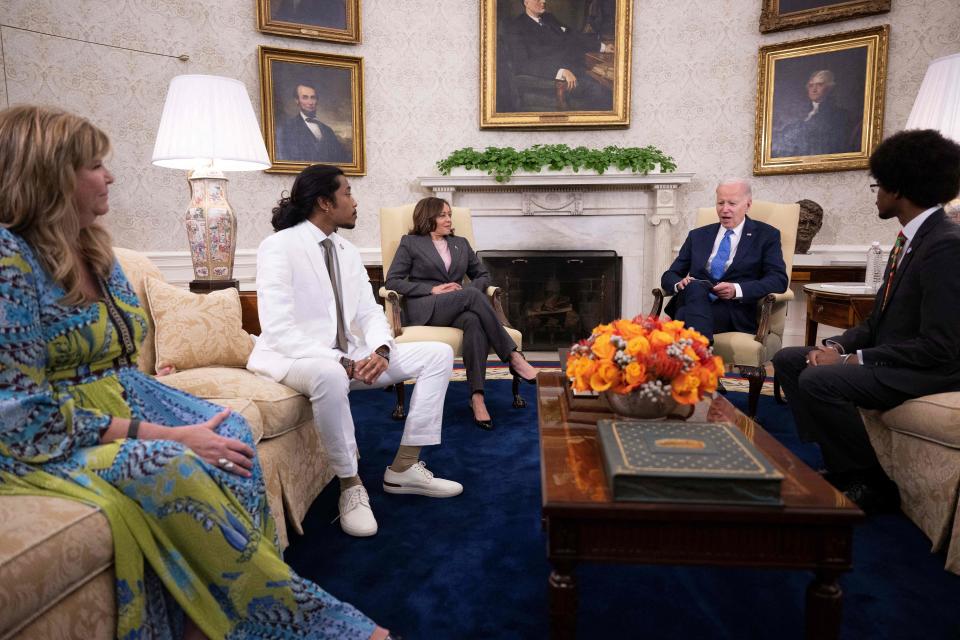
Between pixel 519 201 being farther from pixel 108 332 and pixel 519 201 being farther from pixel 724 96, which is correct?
pixel 108 332

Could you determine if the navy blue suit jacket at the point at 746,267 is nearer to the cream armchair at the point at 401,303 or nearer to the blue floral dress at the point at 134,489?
the cream armchair at the point at 401,303

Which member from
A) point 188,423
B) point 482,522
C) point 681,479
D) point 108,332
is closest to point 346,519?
point 482,522

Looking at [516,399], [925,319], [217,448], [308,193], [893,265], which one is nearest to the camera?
[217,448]

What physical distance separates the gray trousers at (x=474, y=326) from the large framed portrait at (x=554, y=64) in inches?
99.4

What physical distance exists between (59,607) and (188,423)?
0.52m

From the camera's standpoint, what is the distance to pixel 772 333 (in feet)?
11.6

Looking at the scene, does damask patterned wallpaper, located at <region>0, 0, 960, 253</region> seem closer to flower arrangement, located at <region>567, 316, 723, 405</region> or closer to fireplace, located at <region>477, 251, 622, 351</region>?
fireplace, located at <region>477, 251, 622, 351</region>

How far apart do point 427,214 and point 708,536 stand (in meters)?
3.09

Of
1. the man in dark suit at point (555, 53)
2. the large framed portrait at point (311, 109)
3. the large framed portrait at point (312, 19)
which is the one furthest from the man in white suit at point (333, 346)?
the man in dark suit at point (555, 53)

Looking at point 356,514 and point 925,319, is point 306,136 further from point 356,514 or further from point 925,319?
point 925,319

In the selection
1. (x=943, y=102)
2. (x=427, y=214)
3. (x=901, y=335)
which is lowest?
(x=901, y=335)

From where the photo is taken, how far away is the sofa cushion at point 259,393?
6.84 ft

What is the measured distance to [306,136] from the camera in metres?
5.31

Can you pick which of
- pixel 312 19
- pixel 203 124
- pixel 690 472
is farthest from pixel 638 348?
pixel 312 19
